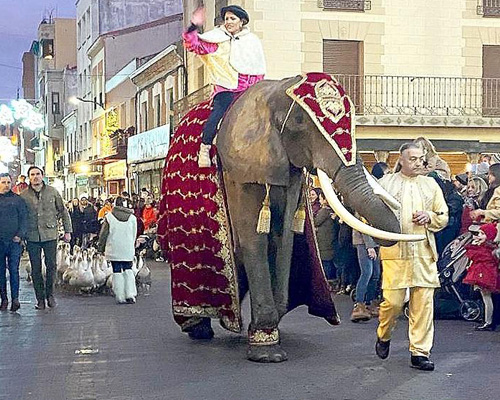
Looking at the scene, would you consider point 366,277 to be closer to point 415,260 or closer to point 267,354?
point 267,354

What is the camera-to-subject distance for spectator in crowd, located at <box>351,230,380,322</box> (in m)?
10.9

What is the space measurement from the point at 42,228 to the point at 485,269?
237 inches

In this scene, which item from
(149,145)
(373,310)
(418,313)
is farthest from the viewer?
(149,145)

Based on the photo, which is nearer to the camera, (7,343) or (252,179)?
(252,179)

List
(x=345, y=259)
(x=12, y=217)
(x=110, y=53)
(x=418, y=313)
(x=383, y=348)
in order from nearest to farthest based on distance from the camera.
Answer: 1. (x=418, y=313)
2. (x=383, y=348)
3. (x=12, y=217)
4. (x=345, y=259)
5. (x=110, y=53)

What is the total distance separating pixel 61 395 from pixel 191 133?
311cm

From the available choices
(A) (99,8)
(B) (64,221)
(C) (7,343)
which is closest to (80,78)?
(A) (99,8)

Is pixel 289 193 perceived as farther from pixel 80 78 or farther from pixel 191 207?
pixel 80 78

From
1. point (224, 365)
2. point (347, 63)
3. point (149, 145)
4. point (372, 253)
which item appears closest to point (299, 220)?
point (224, 365)

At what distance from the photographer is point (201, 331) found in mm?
9492

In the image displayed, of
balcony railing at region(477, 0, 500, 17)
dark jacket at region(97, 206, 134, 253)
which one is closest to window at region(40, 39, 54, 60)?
balcony railing at region(477, 0, 500, 17)

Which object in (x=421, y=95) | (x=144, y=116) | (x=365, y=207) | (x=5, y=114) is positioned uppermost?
(x=144, y=116)

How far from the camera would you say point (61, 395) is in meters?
7.07

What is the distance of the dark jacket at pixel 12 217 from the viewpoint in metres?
12.4
